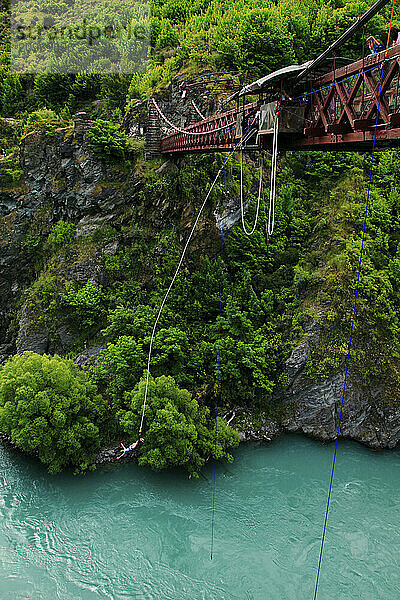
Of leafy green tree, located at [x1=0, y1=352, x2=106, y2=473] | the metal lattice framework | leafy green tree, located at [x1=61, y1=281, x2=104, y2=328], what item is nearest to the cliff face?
leafy green tree, located at [x1=61, y1=281, x2=104, y2=328]

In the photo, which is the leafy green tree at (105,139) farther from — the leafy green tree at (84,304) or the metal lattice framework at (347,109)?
the metal lattice framework at (347,109)

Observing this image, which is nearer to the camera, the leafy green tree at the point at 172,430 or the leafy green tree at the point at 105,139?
the leafy green tree at the point at 172,430

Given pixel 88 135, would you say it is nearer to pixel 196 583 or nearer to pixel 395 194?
pixel 395 194

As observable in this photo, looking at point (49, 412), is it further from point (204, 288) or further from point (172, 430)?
point (204, 288)

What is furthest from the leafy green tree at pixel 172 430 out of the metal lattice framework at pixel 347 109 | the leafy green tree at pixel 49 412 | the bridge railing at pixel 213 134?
the metal lattice framework at pixel 347 109

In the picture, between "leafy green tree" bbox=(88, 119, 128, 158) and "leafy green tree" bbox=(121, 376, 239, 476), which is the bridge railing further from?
"leafy green tree" bbox=(121, 376, 239, 476)
